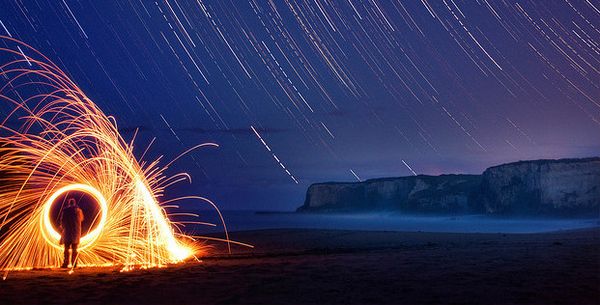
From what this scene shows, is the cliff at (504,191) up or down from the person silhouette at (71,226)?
up

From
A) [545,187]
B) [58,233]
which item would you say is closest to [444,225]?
[545,187]

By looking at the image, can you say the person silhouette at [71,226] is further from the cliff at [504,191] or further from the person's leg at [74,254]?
the cliff at [504,191]

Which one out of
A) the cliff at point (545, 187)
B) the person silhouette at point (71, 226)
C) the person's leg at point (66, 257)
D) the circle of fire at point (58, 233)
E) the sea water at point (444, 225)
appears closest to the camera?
the person silhouette at point (71, 226)

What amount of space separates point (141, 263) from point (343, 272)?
6.16 meters

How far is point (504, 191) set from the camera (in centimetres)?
9675

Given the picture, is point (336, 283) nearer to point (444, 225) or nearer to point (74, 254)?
point (74, 254)

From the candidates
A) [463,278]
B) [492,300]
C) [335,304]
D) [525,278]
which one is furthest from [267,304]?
[525,278]

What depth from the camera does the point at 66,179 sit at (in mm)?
16266

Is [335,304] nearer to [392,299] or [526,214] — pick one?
[392,299]

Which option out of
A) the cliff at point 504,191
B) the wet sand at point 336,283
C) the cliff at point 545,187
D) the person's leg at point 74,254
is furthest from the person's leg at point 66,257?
the cliff at point 545,187

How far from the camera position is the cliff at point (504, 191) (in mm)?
85000

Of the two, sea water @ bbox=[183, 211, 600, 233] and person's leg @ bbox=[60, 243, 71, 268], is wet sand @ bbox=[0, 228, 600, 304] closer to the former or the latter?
person's leg @ bbox=[60, 243, 71, 268]

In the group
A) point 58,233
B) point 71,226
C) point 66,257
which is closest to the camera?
point 71,226

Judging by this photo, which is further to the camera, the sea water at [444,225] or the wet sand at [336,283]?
the sea water at [444,225]
